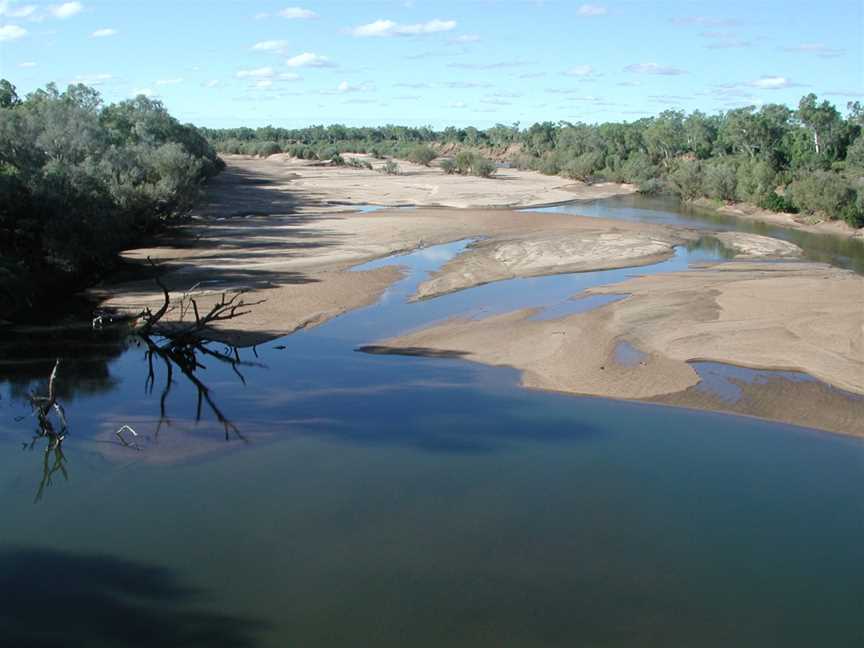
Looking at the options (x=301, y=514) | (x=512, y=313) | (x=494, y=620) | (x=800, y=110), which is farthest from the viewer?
(x=800, y=110)

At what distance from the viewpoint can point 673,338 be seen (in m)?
22.3

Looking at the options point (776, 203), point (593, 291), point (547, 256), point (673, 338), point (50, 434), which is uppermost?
point (776, 203)

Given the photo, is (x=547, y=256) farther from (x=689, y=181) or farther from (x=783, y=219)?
(x=689, y=181)

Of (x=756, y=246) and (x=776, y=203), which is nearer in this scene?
(x=756, y=246)

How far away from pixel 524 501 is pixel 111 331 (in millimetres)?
14946

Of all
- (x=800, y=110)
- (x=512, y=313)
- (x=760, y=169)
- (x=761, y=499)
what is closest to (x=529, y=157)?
(x=800, y=110)

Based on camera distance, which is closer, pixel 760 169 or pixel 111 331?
pixel 111 331

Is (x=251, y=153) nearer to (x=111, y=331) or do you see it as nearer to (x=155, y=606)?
(x=111, y=331)

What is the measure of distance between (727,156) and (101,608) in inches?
2745

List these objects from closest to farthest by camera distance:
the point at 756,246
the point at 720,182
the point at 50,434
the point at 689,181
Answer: the point at 50,434
the point at 756,246
the point at 720,182
the point at 689,181

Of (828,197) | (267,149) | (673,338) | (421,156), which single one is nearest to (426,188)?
(828,197)

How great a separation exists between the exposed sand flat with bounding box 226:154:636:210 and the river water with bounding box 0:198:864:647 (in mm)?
39661

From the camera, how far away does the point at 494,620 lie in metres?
10.3

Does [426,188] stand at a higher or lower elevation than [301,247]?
higher
